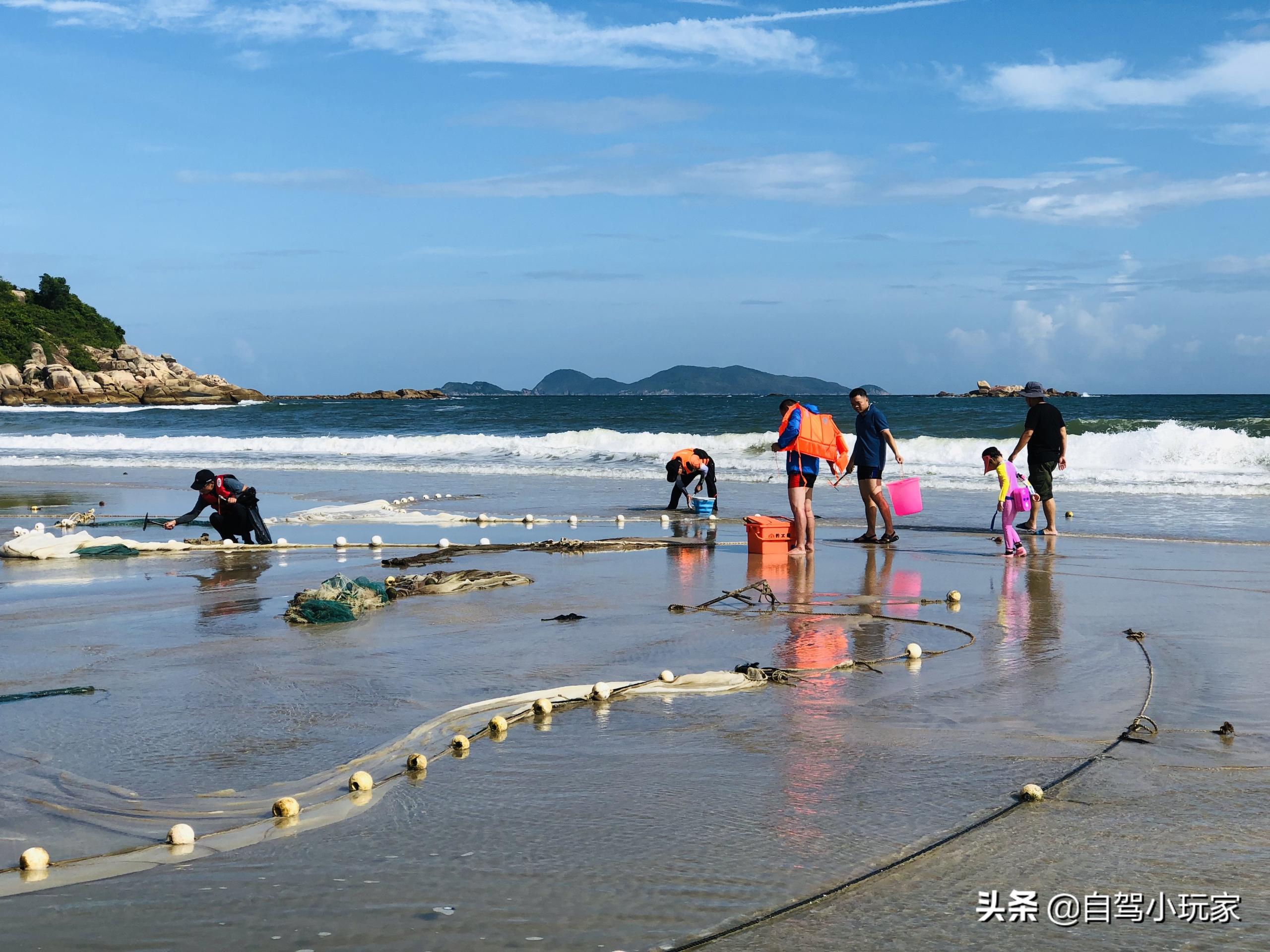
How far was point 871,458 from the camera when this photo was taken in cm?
1365

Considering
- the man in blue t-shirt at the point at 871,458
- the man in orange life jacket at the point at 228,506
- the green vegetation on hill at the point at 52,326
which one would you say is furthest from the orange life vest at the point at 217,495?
the green vegetation on hill at the point at 52,326

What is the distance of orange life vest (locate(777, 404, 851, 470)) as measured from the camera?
1223cm

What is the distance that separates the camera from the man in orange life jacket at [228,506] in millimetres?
13344

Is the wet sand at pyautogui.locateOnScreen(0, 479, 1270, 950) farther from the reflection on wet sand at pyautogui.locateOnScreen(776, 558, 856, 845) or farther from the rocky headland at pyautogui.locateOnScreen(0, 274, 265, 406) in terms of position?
the rocky headland at pyautogui.locateOnScreen(0, 274, 265, 406)

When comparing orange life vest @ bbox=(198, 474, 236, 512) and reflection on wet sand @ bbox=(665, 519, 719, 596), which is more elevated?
orange life vest @ bbox=(198, 474, 236, 512)

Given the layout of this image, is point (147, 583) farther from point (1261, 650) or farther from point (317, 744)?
point (1261, 650)

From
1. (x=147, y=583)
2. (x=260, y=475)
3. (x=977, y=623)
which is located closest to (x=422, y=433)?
(x=260, y=475)

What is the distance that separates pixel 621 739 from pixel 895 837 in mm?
1658

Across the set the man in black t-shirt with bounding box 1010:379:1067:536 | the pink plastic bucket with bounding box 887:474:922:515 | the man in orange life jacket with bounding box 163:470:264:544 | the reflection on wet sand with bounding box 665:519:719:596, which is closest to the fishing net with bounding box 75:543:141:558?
the man in orange life jacket with bounding box 163:470:264:544

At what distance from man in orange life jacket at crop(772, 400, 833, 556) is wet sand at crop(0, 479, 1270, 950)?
2.76 meters

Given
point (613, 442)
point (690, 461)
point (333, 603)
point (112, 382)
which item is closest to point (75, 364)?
point (112, 382)

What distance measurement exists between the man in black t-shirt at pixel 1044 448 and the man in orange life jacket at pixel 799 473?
3370 millimetres

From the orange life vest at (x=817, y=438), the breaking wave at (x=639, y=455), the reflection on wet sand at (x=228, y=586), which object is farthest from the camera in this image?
the breaking wave at (x=639, y=455)

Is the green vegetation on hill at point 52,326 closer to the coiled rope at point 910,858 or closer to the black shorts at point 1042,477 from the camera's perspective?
the black shorts at point 1042,477
